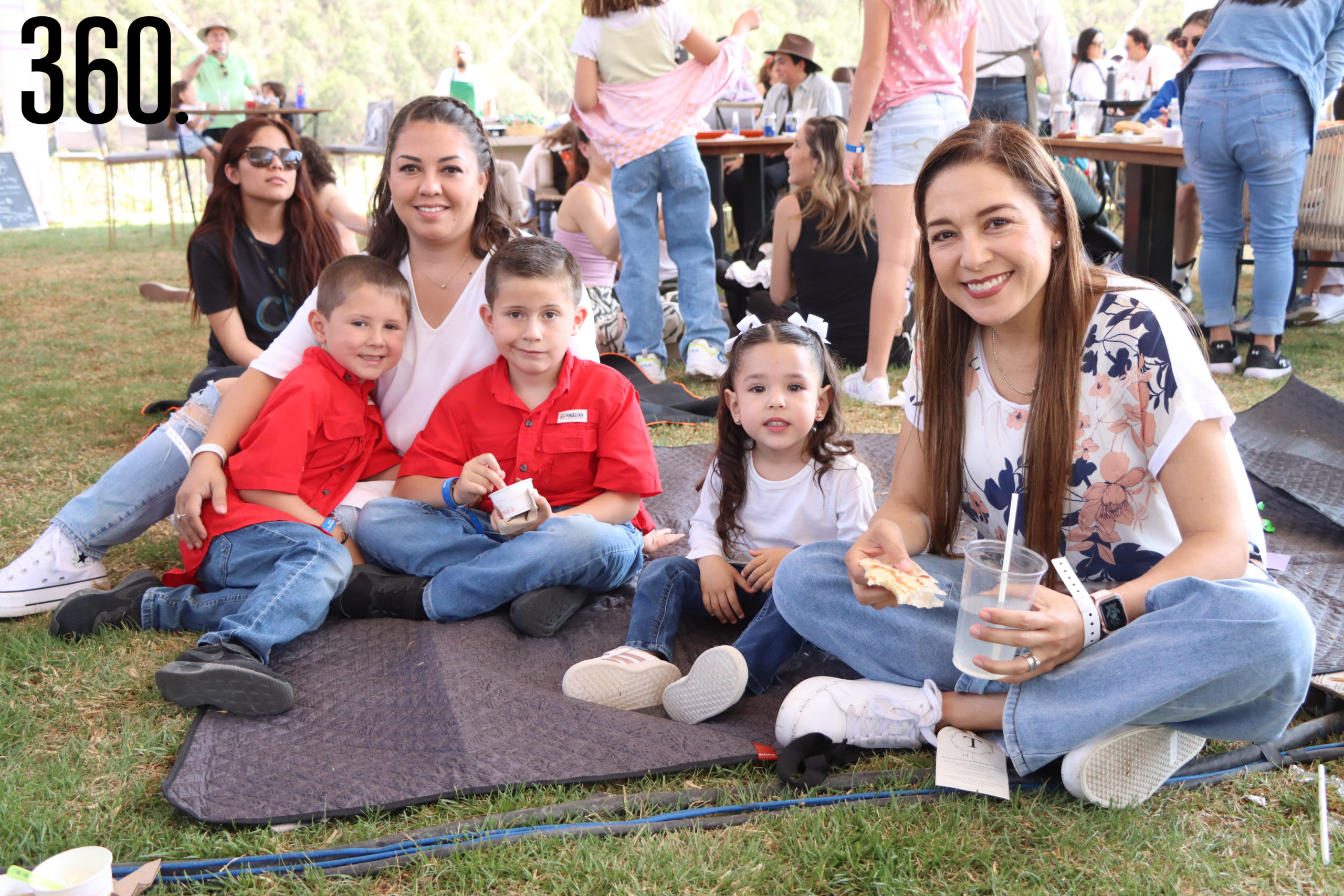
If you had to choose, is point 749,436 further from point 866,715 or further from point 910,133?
point 910,133

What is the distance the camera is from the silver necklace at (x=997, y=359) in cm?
190

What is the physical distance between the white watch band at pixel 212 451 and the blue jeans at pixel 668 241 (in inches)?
112

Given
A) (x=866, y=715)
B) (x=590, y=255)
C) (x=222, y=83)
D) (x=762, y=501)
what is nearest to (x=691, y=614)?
(x=762, y=501)

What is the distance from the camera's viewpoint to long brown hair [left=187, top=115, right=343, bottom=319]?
3480 millimetres

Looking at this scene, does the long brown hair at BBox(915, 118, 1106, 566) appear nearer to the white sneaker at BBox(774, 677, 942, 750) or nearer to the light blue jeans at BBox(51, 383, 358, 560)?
the white sneaker at BBox(774, 677, 942, 750)

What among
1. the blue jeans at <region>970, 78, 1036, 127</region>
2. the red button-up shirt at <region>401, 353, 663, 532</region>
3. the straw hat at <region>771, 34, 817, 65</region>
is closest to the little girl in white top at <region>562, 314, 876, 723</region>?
the red button-up shirt at <region>401, 353, 663, 532</region>

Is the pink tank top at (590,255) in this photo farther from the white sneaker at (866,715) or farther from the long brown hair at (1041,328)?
the white sneaker at (866,715)

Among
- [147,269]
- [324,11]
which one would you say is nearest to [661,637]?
[147,269]

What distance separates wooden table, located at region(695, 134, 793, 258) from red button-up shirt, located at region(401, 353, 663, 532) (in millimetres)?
3436

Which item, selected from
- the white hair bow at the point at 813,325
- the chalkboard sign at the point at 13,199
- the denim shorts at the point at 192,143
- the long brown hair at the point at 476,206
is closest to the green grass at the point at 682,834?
the white hair bow at the point at 813,325

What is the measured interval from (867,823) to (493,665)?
940 millimetres

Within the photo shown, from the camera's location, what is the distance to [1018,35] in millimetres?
5793

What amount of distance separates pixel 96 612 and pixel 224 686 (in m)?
0.64

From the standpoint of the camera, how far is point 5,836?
168cm
